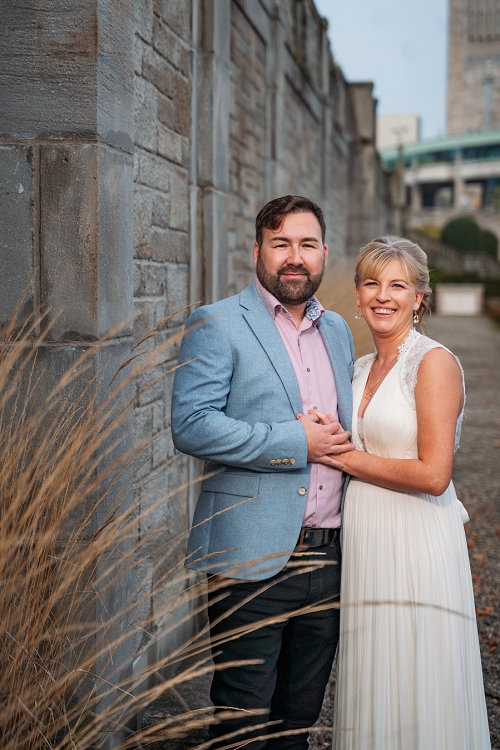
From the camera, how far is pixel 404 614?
2338mm

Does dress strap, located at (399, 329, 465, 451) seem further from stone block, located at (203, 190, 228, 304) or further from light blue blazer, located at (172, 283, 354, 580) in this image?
stone block, located at (203, 190, 228, 304)

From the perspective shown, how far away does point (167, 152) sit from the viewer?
3428 millimetres

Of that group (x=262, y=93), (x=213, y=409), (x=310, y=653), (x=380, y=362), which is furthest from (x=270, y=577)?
(x=262, y=93)

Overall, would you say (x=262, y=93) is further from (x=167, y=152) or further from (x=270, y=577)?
(x=270, y=577)

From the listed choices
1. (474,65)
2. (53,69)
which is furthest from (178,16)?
(474,65)

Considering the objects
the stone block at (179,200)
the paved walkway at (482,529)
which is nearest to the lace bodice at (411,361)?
the paved walkway at (482,529)

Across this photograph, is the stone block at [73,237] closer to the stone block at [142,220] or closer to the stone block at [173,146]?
the stone block at [142,220]

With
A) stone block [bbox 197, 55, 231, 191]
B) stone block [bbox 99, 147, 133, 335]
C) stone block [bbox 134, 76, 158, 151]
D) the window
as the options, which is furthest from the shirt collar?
the window

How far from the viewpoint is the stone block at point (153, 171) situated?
10.1 feet

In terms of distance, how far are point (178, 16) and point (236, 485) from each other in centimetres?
230

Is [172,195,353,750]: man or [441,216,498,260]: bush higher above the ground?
[441,216,498,260]: bush

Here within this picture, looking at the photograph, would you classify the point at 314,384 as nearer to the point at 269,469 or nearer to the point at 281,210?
the point at 269,469

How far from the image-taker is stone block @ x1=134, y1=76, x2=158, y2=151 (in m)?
3.01

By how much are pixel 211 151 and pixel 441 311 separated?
29.5 m
